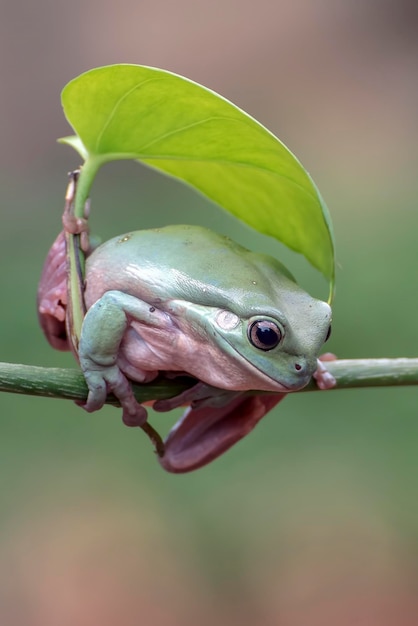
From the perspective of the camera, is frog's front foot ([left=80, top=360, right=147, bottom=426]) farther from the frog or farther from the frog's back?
the frog's back

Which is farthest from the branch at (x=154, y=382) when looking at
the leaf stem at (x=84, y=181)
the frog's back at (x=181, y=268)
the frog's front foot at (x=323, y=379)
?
the leaf stem at (x=84, y=181)

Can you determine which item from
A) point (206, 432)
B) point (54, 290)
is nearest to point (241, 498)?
point (206, 432)

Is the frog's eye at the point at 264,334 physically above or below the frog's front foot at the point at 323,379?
above

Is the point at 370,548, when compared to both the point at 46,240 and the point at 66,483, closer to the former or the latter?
the point at 66,483

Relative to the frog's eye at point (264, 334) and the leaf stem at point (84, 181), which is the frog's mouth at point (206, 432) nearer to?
the frog's eye at point (264, 334)

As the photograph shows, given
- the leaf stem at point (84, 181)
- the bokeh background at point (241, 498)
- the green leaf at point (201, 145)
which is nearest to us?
the green leaf at point (201, 145)

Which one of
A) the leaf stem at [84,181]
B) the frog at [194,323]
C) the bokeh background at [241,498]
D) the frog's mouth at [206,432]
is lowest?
the bokeh background at [241,498]

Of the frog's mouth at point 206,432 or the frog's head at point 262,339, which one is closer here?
the frog's head at point 262,339
